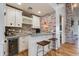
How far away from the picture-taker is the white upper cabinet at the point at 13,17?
1849 millimetres

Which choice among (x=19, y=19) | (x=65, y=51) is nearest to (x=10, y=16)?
(x=19, y=19)

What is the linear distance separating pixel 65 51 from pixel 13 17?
1.05 meters

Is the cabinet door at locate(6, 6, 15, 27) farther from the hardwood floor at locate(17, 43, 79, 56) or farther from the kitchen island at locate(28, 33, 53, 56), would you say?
the hardwood floor at locate(17, 43, 79, 56)

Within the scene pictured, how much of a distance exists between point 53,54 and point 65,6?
2.79 ft

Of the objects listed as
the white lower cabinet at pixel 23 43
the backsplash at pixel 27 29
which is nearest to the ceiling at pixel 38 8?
the backsplash at pixel 27 29

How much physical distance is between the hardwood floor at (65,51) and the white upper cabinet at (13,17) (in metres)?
0.50

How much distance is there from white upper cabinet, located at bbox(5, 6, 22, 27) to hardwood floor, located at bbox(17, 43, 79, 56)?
1.63ft

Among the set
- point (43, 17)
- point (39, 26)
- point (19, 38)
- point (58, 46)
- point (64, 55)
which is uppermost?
point (43, 17)

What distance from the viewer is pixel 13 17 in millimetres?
1903

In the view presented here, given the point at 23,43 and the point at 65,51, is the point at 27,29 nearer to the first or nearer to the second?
the point at 23,43

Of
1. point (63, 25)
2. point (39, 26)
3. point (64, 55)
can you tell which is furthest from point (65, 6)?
point (64, 55)

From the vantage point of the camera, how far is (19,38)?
194cm

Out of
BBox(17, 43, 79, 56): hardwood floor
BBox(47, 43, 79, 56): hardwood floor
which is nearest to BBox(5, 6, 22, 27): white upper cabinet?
BBox(17, 43, 79, 56): hardwood floor

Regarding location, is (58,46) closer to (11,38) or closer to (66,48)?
(66,48)
